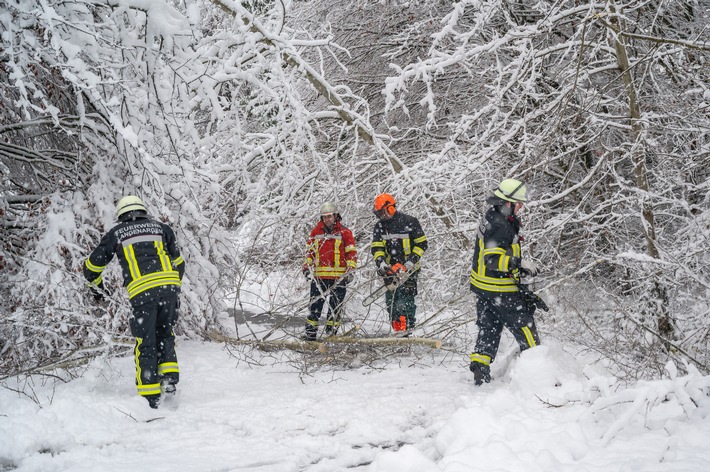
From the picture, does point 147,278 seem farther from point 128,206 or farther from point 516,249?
point 516,249

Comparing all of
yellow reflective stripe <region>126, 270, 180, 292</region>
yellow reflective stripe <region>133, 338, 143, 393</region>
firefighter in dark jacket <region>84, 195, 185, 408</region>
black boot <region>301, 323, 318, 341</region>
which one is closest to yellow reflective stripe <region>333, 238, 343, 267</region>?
black boot <region>301, 323, 318, 341</region>

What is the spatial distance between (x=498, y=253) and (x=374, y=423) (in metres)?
1.77

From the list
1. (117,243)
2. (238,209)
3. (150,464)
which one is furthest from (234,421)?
(238,209)

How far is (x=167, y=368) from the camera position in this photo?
15.4ft

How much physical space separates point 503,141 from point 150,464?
18.9 ft

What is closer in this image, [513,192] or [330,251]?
[513,192]

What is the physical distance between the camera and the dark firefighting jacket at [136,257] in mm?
4641

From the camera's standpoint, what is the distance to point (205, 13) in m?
9.23

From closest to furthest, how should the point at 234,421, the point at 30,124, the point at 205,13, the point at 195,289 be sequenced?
1. the point at 234,421
2. the point at 30,124
3. the point at 195,289
4. the point at 205,13

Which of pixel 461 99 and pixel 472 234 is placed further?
pixel 461 99

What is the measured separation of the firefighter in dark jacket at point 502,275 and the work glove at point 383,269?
1.86m

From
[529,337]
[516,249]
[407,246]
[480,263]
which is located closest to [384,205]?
[407,246]

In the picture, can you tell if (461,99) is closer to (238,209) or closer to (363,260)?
(363,260)

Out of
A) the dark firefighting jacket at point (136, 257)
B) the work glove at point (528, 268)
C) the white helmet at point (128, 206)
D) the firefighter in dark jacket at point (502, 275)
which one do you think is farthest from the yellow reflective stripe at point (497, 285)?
the white helmet at point (128, 206)
